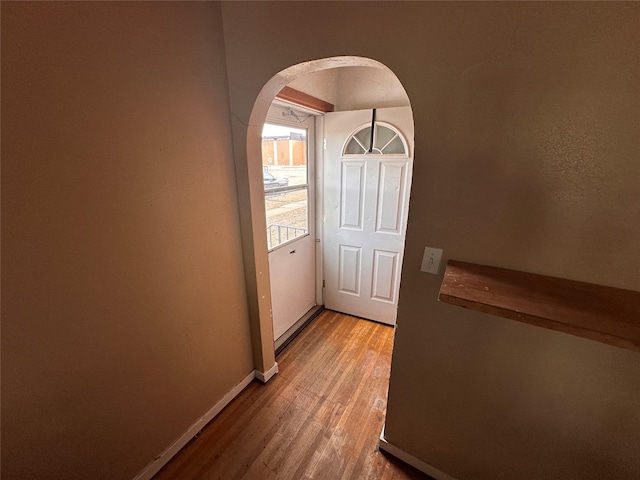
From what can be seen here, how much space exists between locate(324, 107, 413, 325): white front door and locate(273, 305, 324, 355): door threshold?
0.96ft

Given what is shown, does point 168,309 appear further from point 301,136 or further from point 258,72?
point 301,136

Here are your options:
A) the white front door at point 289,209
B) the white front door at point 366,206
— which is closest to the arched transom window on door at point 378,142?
the white front door at point 366,206

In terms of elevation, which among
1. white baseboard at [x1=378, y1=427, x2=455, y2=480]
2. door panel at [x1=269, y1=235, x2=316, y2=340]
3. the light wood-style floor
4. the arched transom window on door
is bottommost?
the light wood-style floor

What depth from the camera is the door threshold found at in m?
2.30

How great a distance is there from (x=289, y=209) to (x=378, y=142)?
934 millimetres

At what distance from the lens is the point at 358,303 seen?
2631mm

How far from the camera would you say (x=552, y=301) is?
0.78m

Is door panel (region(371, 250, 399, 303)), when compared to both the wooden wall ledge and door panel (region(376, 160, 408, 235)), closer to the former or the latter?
door panel (region(376, 160, 408, 235))

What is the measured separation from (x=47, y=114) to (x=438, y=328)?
1.63 meters

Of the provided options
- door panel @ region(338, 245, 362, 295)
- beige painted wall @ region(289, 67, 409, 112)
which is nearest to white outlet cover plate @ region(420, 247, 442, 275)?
door panel @ region(338, 245, 362, 295)

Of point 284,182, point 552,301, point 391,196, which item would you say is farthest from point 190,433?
point 391,196

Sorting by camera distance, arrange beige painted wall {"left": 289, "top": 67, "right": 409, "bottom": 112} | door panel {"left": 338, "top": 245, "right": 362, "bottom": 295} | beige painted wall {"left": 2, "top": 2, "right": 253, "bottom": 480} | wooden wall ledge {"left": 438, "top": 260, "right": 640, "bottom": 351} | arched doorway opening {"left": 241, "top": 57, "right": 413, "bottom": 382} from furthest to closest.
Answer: door panel {"left": 338, "top": 245, "right": 362, "bottom": 295}
beige painted wall {"left": 289, "top": 67, "right": 409, "bottom": 112}
arched doorway opening {"left": 241, "top": 57, "right": 413, "bottom": 382}
beige painted wall {"left": 2, "top": 2, "right": 253, "bottom": 480}
wooden wall ledge {"left": 438, "top": 260, "right": 640, "bottom": 351}

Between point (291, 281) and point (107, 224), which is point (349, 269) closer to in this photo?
point (291, 281)

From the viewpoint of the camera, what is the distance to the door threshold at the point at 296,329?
7.54 feet
